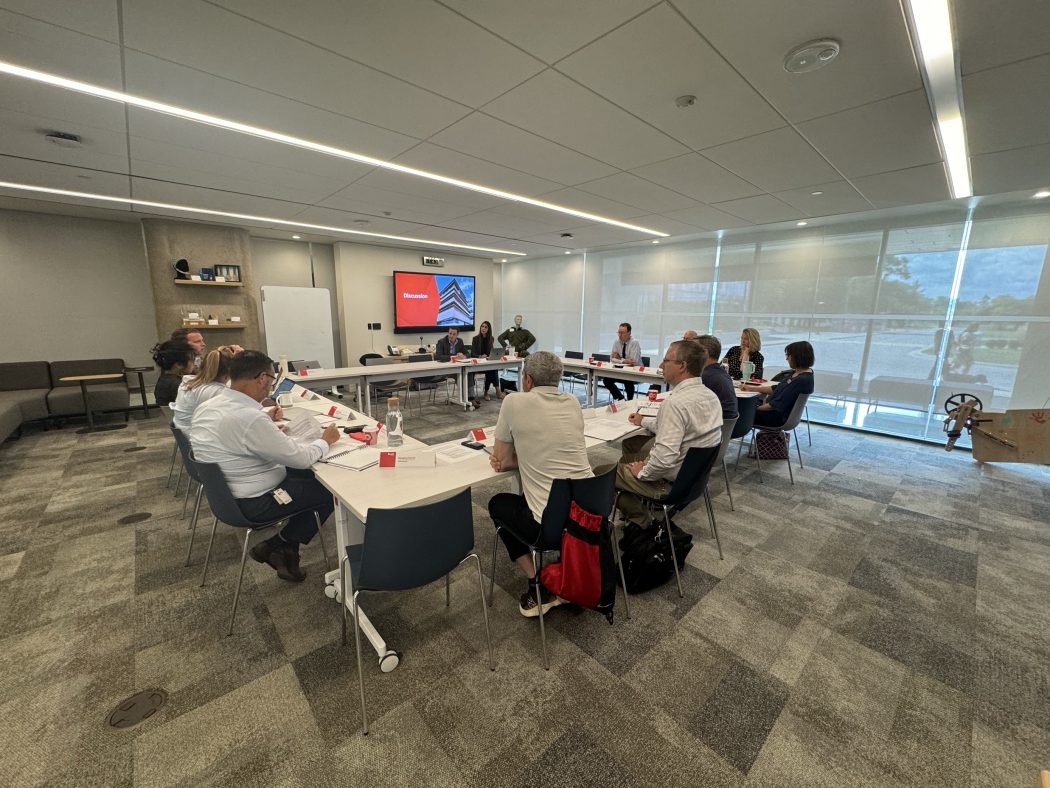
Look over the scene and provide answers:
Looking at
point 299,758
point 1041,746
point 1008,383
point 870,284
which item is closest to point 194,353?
point 299,758

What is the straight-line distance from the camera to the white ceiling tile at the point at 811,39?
1653 millimetres

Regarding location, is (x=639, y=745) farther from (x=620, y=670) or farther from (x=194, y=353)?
(x=194, y=353)

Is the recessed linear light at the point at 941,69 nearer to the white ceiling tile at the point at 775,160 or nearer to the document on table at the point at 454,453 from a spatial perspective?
the white ceiling tile at the point at 775,160

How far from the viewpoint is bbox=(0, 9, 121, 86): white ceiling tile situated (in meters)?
1.79

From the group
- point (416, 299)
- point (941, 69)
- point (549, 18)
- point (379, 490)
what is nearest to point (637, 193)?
point (941, 69)

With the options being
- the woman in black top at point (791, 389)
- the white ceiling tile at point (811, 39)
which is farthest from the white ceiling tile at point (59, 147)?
the woman in black top at point (791, 389)

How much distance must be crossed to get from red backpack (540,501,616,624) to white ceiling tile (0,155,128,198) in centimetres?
521

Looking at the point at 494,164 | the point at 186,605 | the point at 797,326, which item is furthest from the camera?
the point at 797,326

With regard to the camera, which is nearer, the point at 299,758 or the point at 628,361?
the point at 299,758

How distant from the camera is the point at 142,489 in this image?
3.58m

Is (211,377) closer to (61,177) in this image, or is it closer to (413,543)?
(413,543)

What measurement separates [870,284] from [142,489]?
874 cm

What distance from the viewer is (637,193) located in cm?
420

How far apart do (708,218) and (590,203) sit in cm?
176
